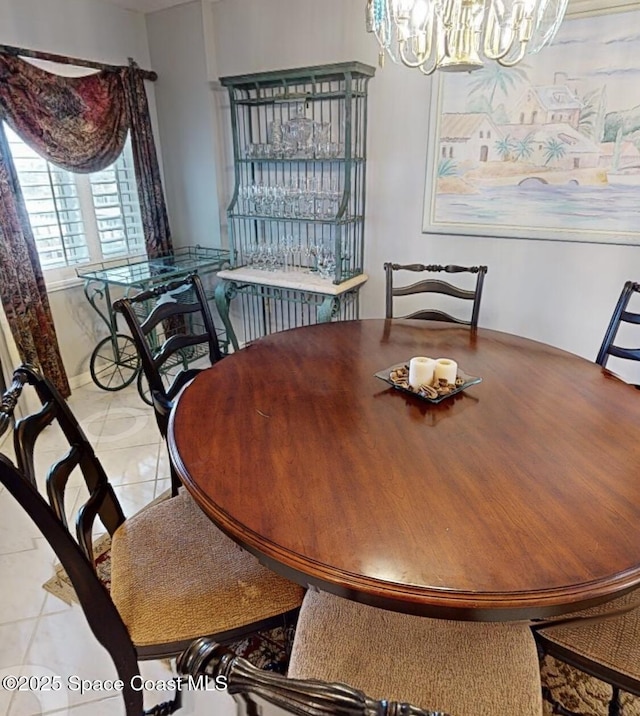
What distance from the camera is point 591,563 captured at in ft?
2.98

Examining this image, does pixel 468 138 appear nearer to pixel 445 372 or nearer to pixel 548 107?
pixel 548 107

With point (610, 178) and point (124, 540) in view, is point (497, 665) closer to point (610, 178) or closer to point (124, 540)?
point (124, 540)

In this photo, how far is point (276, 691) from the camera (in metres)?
0.57

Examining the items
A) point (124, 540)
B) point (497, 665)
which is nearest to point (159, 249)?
point (124, 540)

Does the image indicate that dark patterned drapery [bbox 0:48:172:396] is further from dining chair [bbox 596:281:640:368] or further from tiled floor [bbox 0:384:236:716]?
dining chair [bbox 596:281:640:368]

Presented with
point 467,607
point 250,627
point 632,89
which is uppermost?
point 632,89

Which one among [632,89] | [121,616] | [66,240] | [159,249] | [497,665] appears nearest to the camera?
[497,665]

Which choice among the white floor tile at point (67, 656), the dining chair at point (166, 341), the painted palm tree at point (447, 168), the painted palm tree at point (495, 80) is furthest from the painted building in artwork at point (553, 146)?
the white floor tile at point (67, 656)

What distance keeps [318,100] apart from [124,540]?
2.72 m

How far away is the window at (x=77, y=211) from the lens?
298 cm

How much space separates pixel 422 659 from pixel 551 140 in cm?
247

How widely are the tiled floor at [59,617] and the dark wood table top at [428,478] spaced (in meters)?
0.77

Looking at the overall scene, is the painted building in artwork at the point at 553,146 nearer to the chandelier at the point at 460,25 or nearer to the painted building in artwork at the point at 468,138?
the painted building in artwork at the point at 468,138

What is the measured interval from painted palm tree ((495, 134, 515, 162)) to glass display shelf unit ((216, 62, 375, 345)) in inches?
31.3
